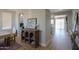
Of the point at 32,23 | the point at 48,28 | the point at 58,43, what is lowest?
the point at 58,43

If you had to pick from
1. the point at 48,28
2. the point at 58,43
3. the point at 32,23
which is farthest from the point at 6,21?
the point at 58,43

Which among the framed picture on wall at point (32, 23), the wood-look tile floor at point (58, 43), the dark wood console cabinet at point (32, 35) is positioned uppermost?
the framed picture on wall at point (32, 23)

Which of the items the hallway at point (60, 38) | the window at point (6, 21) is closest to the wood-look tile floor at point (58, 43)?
the hallway at point (60, 38)

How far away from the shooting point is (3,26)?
2.16 meters

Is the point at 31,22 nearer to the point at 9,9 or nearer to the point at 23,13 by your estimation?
the point at 23,13

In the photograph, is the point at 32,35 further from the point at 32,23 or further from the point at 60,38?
the point at 60,38

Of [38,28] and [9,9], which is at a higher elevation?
[9,9]

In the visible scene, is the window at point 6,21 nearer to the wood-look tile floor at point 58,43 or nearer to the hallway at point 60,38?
the wood-look tile floor at point 58,43

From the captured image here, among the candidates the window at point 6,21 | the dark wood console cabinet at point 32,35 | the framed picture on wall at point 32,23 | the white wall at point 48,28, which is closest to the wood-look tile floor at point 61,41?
the white wall at point 48,28

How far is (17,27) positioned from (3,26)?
0.28 metres

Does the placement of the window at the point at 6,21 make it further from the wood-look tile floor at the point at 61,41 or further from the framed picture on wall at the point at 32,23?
the wood-look tile floor at the point at 61,41

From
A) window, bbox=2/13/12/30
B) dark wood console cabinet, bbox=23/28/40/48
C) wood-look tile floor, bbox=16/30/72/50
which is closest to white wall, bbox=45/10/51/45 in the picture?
wood-look tile floor, bbox=16/30/72/50

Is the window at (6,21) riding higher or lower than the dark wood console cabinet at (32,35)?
higher
